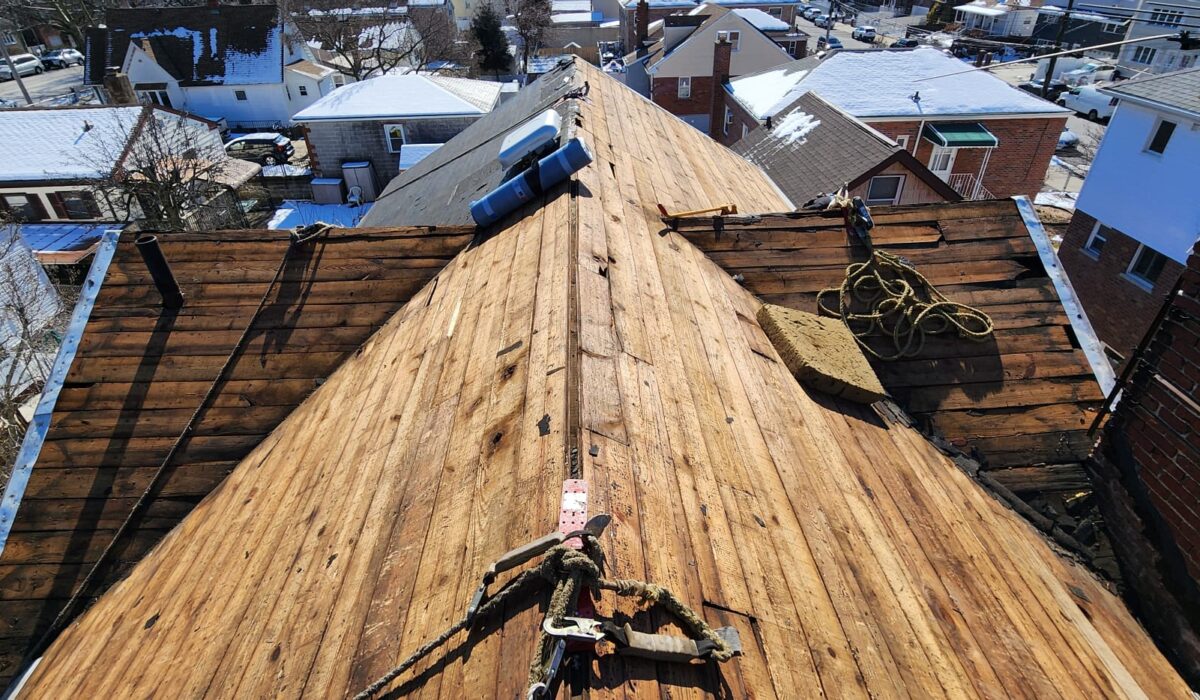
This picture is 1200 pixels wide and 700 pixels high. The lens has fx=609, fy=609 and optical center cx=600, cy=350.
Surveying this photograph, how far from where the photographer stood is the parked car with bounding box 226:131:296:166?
2903 cm

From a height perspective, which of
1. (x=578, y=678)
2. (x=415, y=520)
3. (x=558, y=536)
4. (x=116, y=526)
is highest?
(x=558, y=536)

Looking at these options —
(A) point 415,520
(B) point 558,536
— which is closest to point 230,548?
(A) point 415,520

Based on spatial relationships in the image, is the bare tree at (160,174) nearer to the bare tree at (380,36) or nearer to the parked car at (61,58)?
the bare tree at (380,36)

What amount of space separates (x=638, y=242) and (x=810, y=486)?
2.46 m

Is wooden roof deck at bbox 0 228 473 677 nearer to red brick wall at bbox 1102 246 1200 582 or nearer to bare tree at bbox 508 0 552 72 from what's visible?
red brick wall at bbox 1102 246 1200 582

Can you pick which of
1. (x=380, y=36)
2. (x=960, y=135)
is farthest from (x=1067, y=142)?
(x=380, y=36)

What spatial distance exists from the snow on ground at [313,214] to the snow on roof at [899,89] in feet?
49.3

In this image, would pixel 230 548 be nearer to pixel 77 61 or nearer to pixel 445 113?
pixel 445 113

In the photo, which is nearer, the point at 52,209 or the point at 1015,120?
the point at 1015,120

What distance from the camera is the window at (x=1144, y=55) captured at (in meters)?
34.0

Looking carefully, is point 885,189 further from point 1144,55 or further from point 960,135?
point 1144,55

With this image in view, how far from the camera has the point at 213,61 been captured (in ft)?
110

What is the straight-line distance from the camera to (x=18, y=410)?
1428 centimetres

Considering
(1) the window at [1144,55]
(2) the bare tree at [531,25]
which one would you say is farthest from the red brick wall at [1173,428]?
(1) the window at [1144,55]
